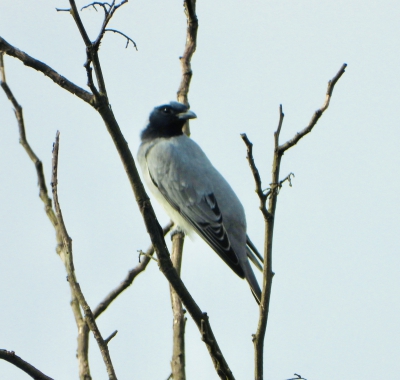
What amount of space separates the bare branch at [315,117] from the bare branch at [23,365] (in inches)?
68.0

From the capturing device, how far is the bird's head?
773 cm

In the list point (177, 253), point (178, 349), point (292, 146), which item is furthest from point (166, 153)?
point (292, 146)

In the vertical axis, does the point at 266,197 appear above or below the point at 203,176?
below

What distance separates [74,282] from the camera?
3.87m

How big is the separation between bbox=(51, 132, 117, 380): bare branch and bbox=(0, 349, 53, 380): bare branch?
15.3 inches

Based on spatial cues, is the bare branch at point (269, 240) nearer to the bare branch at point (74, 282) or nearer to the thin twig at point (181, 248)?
the bare branch at point (74, 282)

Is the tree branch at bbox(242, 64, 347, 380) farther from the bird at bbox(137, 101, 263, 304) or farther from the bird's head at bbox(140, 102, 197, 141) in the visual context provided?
the bird's head at bbox(140, 102, 197, 141)

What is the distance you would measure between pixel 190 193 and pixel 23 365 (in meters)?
4.47

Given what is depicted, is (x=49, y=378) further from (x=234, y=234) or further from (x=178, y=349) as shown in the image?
(x=234, y=234)

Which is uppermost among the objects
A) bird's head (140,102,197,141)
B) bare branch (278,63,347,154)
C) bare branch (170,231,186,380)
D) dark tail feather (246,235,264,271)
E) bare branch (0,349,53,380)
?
bird's head (140,102,197,141)

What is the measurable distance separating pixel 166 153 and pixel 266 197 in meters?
4.18

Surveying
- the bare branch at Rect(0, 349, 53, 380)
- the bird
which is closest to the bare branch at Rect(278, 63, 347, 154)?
the bare branch at Rect(0, 349, 53, 380)

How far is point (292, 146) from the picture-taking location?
366 cm

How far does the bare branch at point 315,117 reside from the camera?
3.64m
